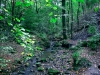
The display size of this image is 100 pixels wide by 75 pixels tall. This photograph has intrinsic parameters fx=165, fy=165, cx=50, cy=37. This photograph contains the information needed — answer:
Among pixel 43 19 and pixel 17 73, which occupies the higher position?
pixel 43 19

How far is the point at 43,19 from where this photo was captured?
27.3 metres

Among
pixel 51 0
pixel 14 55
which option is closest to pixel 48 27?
pixel 14 55

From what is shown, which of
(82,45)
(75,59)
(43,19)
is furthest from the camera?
(43,19)

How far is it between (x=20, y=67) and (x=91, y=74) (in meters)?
5.59

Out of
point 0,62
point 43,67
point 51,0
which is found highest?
point 51,0

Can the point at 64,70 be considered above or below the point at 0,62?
below

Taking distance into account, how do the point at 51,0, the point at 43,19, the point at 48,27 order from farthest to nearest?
the point at 48,27 < the point at 43,19 < the point at 51,0

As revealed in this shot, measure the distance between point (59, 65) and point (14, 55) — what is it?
174 inches

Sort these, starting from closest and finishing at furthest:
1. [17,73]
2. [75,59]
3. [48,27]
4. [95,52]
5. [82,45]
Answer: [17,73]
[75,59]
[95,52]
[82,45]
[48,27]

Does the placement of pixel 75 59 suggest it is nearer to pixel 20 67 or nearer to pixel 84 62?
pixel 84 62

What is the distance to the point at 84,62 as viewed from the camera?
12.9 m

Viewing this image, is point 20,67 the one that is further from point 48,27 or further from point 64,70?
point 48,27

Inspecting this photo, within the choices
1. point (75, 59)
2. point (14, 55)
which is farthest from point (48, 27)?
point (75, 59)

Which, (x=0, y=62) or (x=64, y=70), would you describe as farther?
(x=64, y=70)
